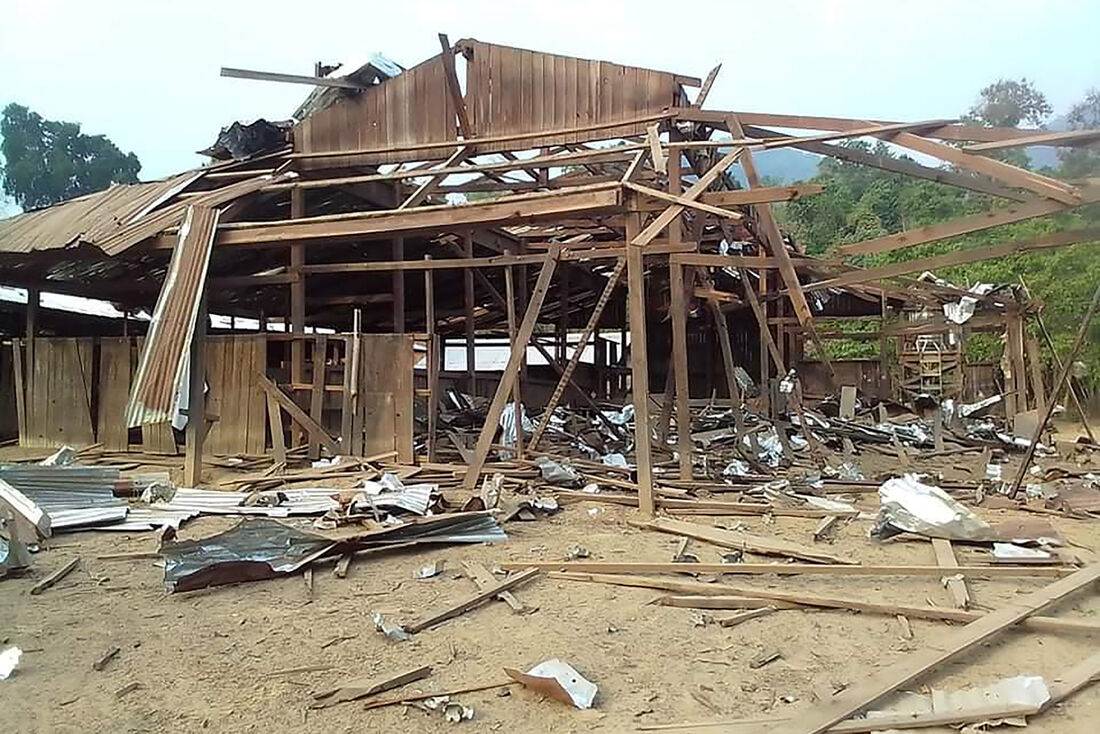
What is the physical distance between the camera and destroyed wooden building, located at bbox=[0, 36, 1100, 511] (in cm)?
811

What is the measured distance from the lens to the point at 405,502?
23.9 feet

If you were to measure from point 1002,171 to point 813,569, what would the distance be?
13.7 feet

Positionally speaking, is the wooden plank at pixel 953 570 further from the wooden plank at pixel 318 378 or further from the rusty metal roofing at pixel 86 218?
the rusty metal roofing at pixel 86 218

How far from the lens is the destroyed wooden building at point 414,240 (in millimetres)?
8109

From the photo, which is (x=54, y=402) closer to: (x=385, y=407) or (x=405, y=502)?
(x=385, y=407)

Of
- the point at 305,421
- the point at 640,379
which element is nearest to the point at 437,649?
the point at 640,379

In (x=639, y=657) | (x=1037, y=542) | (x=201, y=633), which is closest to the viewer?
(x=639, y=657)

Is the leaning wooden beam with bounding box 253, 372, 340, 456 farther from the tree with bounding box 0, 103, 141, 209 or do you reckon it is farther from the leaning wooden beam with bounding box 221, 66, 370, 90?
the tree with bounding box 0, 103, 141, 209

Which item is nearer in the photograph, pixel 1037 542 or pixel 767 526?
pixel 1037 542

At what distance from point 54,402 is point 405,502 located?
7163 mm

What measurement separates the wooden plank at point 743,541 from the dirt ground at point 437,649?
20 cm

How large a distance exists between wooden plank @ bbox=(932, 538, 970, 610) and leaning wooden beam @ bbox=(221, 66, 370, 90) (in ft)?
31.3

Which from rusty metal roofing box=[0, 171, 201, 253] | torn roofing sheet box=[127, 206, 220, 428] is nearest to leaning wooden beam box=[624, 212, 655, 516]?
torn roofing sheet box=[127, 206, 220, 428]

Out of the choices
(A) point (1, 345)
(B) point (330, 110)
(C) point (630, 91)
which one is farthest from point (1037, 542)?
(A) point (1, 345)
